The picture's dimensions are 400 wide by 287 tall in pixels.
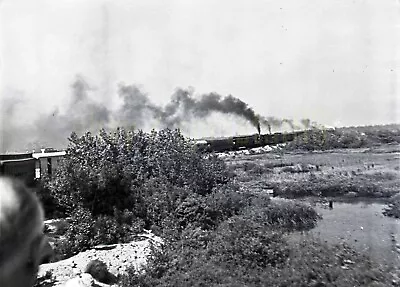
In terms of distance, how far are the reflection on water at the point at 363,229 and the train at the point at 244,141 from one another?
278 inches

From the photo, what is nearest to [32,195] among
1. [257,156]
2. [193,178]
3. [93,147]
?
[193,178]

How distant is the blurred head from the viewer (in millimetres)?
419

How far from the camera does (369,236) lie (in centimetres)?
513

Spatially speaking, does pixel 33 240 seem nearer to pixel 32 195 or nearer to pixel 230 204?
pixel 32 195

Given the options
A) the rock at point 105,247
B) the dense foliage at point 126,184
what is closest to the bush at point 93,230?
the dense foliage at point 126,184

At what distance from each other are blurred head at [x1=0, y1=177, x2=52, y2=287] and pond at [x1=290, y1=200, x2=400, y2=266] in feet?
15.4

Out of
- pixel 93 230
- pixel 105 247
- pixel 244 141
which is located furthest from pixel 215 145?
pixel 105 247

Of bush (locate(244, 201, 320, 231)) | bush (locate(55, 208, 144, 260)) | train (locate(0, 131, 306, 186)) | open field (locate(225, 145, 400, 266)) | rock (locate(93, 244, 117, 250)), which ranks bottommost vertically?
rock (locate(93, 244, 117, 250))

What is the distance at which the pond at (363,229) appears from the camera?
15.1 ft

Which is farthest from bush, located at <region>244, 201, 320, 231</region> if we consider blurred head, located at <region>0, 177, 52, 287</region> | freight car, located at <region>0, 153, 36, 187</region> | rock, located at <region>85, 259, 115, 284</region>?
blurred head, located at <region>0, 177, 52, 287</region>

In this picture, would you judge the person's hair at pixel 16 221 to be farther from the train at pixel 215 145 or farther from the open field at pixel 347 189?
the train at pixel 215 145

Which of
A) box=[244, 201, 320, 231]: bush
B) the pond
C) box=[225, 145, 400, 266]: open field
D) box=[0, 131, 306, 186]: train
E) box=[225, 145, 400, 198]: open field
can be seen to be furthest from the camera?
box=[0, 131, 306, 186]: train

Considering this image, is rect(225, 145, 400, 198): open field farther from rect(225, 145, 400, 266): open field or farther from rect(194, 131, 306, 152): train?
rect(194, 131, 306, 152): train

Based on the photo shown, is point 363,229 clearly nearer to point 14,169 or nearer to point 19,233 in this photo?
point 14,169
